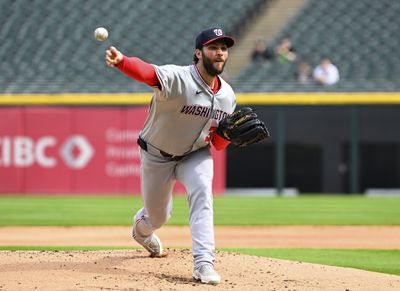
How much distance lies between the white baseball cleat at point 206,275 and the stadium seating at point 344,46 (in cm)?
1249

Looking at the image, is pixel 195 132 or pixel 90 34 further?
pixel 90 34

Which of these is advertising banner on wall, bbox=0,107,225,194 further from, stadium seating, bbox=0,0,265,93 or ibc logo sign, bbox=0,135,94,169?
stadium seating, bbox=0,0,265,93

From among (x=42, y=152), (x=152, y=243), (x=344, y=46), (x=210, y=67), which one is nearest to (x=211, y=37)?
(x=210, y=67)

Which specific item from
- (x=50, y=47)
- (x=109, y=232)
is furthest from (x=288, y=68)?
(x=109, y=232)

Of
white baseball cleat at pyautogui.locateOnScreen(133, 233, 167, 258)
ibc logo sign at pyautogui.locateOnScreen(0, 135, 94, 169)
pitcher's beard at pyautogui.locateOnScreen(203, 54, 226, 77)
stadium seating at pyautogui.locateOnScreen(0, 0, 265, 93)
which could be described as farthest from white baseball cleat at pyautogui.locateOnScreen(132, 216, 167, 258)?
stadium seating at pyautogui.locateOnScreen(0, 0, 265, 93)

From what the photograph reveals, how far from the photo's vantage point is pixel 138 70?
15.6 feet

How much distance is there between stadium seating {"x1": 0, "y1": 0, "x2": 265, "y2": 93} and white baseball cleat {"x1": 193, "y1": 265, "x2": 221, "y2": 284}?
12.9 m

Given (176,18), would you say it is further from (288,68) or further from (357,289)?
(357,289)

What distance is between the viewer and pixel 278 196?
1652 cm

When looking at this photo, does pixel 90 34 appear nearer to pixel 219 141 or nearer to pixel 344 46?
pixel 344 46

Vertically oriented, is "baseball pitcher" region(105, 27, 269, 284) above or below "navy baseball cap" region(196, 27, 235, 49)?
below

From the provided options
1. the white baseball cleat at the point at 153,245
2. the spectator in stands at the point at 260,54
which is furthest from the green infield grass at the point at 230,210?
the white baseball cleat at the point at 153,245

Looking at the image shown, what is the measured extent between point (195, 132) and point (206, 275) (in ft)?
3.04

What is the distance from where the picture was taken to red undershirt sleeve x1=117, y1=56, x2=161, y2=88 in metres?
4.69
